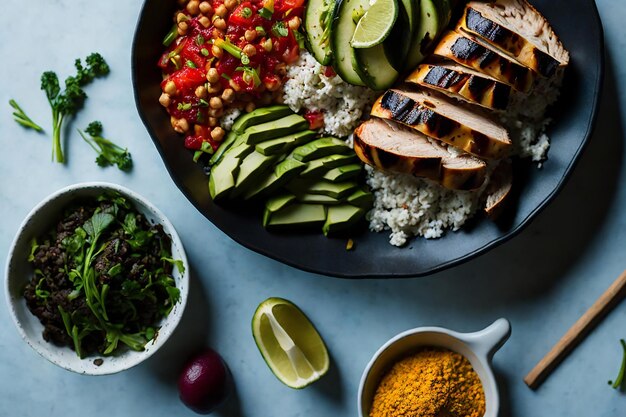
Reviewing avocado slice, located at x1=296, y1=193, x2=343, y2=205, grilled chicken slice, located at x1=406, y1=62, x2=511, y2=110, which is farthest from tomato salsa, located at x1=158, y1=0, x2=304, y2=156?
grilled chicken slice, located at x1=406, y1=62, x2=511, y2=110

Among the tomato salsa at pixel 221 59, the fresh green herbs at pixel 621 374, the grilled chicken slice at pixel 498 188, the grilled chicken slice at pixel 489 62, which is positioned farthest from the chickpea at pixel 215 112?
the fresh green herbs at pixel 621 374

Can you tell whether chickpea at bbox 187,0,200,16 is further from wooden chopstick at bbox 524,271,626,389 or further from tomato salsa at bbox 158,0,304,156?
wooden chopstick at bbox 524,271,626,389

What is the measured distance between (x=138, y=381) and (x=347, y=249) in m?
1.37

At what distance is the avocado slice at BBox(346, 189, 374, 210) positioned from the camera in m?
3.26

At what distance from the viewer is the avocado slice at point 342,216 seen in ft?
10.8

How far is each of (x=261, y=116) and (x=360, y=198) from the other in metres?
0.62

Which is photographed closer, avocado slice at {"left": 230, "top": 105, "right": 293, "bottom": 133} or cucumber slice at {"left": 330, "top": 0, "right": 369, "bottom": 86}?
cucumber slice at {"left": 330, "top": 0, "right": 369, "bottom": 86}

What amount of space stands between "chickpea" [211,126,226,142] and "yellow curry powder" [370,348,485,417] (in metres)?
1.44

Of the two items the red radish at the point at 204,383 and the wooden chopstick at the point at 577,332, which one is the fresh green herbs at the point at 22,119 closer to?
the red radish at the point at 204,383

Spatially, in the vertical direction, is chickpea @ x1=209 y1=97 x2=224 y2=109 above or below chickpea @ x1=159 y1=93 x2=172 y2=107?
above

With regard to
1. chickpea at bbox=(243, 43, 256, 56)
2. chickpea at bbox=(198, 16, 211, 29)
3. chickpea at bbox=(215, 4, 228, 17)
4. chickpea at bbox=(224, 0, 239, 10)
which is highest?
chickpea at bbox=(224, 0, 239, 10)

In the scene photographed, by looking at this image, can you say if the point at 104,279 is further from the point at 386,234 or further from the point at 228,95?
the point at 386,234

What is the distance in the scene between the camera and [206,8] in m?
3.35

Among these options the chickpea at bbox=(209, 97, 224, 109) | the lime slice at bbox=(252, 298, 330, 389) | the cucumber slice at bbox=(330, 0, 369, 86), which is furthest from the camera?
the lime slice at bbox=(252, 298, 330, 389)
